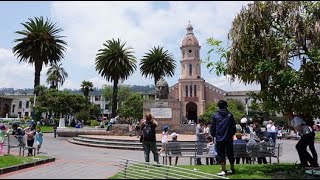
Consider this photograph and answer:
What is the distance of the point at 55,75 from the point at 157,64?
120ft

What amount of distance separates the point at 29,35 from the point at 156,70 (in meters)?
19.4

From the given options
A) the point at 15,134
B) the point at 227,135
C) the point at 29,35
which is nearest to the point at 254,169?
the point at 227,135

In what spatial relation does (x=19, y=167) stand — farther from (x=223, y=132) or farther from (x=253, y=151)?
(x=253, y=151)

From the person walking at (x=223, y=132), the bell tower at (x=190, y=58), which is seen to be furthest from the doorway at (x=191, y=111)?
the person walking at (x=223, y=132)

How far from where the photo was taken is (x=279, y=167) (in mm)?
11109

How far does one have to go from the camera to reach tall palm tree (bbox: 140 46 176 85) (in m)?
58.0

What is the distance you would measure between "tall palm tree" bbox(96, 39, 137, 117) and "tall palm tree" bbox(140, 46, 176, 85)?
5.60 metres

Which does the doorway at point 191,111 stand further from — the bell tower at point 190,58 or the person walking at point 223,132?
the person walking at point 223,132

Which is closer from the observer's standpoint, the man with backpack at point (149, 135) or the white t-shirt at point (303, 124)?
the white t-shirt at point (303, 124)

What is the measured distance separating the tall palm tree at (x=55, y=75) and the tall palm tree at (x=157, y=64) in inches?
1256

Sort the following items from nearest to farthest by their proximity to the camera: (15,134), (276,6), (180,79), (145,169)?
(145,169)
(276,6)
(15,134)
(180,79)

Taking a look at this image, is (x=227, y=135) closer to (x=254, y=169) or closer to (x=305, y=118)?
(x=254, y=169)

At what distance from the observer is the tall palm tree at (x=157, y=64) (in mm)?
58031

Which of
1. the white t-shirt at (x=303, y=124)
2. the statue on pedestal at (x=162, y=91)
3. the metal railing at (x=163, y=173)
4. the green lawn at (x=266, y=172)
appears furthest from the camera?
the statue on pedestal at (x=162, y=91)
